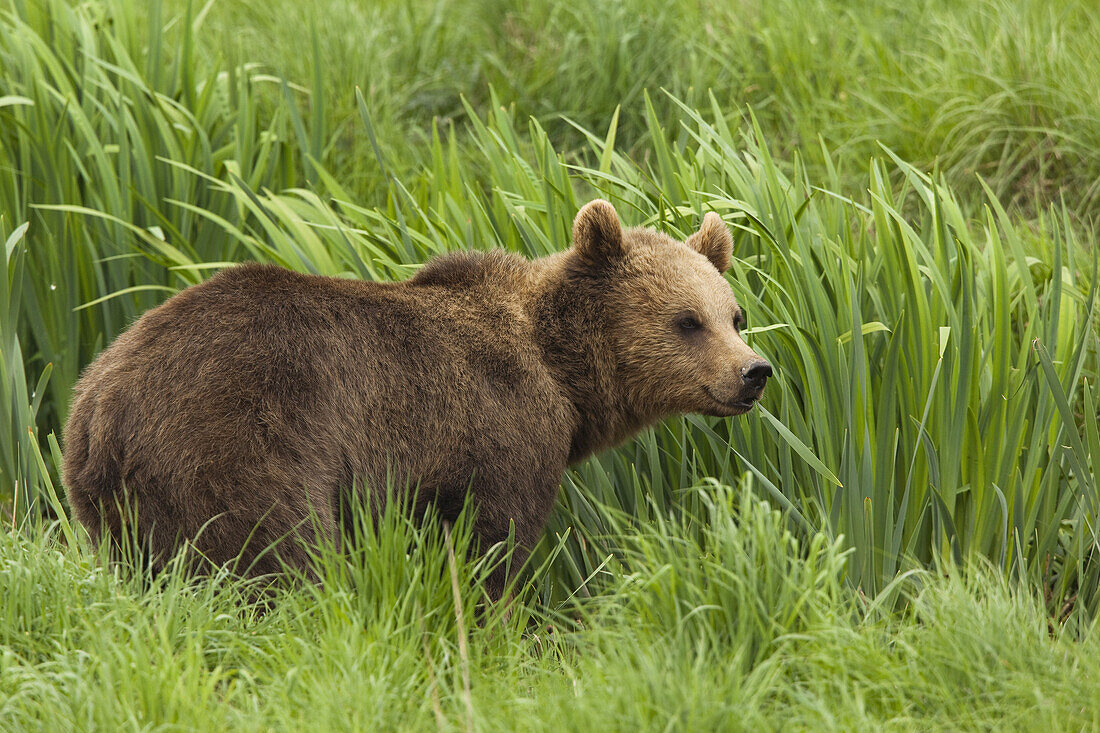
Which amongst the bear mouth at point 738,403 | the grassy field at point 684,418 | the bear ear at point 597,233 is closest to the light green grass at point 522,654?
the grassy field at point 684,418

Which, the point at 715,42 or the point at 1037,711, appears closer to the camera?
the point at 1037,711

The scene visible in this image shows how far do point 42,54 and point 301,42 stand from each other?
2.58 m

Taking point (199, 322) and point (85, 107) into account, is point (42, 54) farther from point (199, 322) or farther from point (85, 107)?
point (199, 322)

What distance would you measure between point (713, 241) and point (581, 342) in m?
0.63

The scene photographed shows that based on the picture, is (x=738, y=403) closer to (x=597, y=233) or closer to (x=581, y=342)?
(x=581, y=342)

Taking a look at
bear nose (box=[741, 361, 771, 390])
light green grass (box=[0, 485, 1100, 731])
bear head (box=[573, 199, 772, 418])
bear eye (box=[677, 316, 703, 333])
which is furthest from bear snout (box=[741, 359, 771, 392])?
light green grass (box=[0, 485, 1100, 731])

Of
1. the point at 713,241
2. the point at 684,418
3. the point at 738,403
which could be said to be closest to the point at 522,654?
the point at 738,403

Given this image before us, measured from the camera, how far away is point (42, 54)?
5289mm

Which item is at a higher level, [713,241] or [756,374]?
[713,241]

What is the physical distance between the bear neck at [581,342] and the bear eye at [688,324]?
26 cm

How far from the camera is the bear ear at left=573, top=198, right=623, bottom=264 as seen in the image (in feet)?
12.5

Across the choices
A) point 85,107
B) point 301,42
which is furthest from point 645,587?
point 301,42

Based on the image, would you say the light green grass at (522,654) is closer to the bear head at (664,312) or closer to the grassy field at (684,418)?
the grassy field at (684,418)

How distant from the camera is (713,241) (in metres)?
4.04
